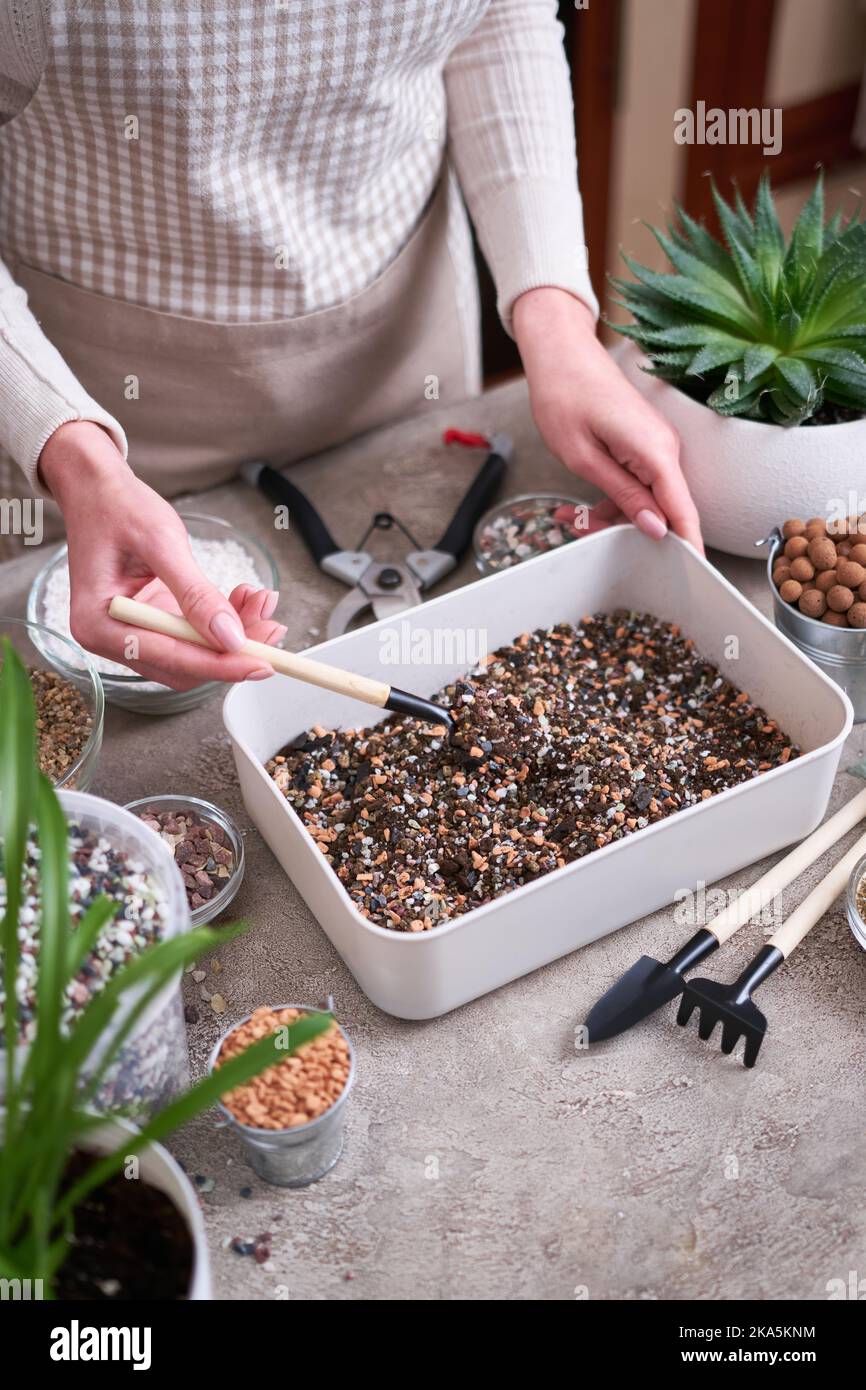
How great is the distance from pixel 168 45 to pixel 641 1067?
1038 mm

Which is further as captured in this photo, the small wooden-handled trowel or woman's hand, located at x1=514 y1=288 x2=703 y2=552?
woman's hand, located at x1=514 y1=288 x2=703 y2=552

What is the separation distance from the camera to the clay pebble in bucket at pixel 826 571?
1.17 m

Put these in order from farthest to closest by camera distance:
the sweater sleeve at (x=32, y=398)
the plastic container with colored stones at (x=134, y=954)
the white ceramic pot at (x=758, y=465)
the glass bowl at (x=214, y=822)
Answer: the white ceramic pot at (x=758, y=465) < the sweater sleeve at (x=32, y=398) < the glass bowl at (x=214, y=822) < the plastic container with colored stones at (x=134, y=954)

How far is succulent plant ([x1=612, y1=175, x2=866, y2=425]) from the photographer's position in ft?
4.16

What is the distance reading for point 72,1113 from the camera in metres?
0.69

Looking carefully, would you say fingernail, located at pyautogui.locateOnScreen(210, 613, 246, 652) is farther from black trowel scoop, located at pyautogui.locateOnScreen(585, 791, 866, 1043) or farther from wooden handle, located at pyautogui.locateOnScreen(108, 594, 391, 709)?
black trowel scoop, located at pyautogui.locateOnScreen(585, 791, 866, 1043)

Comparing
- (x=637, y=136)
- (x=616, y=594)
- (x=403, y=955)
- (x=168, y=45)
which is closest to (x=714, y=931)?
(x=403, y=955)

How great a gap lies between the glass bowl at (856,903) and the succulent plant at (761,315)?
0.49 meters

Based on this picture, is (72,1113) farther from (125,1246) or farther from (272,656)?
(272,656)

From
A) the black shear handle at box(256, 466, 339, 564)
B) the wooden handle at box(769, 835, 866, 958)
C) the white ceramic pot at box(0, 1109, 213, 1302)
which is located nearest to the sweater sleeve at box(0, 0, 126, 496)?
the black shear handle at box(256, 466, 339, 564)

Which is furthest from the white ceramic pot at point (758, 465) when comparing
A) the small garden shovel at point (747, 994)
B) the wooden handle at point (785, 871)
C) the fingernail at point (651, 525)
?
the small garden shovel at point (747, 994)

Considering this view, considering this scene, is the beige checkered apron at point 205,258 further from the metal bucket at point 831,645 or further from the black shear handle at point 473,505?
the metal bucket at point 831,645

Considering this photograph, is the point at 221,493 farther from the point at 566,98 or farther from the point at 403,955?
the point at 403,955

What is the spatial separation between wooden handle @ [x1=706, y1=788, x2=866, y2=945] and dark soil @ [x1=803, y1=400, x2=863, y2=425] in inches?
17.1
